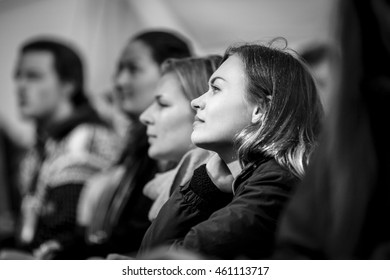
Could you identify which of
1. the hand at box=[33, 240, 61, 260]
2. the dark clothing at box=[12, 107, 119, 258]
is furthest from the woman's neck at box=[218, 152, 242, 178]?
the dark clothing at box=[12, 107, 119, 258]

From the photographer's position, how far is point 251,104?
99cm

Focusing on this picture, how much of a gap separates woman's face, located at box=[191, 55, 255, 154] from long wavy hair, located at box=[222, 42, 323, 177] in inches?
0.4

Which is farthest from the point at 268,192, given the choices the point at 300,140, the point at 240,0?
the point at 240,0

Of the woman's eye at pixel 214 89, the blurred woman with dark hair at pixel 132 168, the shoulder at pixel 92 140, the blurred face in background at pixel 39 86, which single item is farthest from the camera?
the blurred face in background at pixel 39 86

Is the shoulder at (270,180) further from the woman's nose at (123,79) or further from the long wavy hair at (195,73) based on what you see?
the woman's nose at (123,79)

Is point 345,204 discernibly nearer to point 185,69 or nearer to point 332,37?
point 332,37

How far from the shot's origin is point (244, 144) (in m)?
0.96

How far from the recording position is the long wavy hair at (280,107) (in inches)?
37.6

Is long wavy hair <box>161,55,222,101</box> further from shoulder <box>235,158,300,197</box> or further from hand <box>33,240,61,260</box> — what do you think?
hand <box>33,240,61,260</box>

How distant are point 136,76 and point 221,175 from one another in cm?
57

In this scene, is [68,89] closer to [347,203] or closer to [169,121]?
[169,121]

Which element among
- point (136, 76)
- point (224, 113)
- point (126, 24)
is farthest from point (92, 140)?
point (224, 113)

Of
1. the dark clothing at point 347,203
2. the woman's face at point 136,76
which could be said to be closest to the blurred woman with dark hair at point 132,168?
the woman's face at point 136,76

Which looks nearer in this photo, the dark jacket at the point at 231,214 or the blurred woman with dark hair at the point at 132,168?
the dark jacket at the point at 231,214
